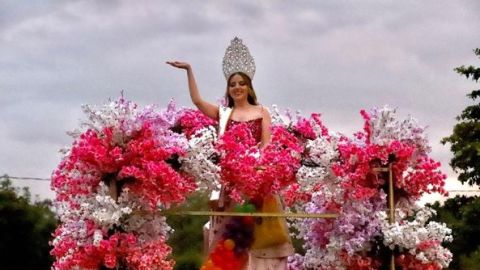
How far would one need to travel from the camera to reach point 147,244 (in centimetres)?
880

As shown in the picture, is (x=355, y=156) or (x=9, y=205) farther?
(x=9, y=205)

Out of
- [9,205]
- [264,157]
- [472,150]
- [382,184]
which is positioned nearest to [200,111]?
[264,157]

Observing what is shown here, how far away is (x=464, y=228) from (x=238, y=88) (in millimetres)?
10240

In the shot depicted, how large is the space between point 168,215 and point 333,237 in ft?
5.09

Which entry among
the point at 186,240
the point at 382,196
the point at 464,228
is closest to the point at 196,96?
the point at 382,196

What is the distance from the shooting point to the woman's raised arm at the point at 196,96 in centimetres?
967

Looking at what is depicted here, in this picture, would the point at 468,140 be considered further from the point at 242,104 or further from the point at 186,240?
the point at 242,104

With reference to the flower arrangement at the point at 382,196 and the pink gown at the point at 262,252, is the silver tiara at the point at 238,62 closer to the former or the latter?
the pink gown at the point at 262,252

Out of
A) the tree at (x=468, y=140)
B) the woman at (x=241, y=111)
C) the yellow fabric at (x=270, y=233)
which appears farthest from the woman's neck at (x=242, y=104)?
the tree at (x=468, y=140)

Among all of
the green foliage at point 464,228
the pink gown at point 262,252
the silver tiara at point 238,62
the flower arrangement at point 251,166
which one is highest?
the silver tiara at point 238,62

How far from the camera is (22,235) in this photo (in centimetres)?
2686

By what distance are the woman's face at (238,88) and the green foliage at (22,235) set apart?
17.5 meters

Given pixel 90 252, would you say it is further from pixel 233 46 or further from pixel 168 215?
pixel 233 46

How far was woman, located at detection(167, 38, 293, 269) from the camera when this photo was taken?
32.0 ft
